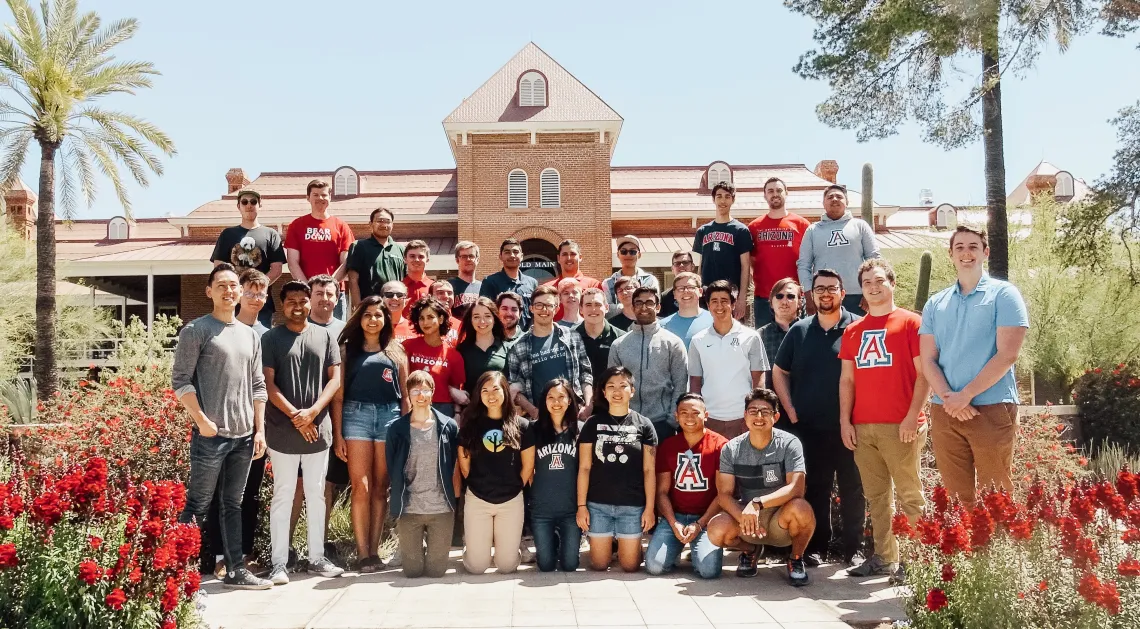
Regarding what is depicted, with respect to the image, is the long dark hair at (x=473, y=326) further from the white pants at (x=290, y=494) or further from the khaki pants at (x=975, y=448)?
the khaki pants at (x=975, y=448)

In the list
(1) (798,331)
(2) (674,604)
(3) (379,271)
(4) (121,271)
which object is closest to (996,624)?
(2) (674,604)

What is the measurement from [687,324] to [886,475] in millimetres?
2088

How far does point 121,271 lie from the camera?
2628 cm

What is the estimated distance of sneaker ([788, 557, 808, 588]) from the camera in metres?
5.85

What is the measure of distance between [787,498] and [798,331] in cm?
130

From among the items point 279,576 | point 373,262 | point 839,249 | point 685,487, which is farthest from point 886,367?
point 373,262

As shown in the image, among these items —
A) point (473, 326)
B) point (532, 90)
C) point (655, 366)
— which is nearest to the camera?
point (655, 366)

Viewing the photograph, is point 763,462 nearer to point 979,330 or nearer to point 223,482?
point 979,330

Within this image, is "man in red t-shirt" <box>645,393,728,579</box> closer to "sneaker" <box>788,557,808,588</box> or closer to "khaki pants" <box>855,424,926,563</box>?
"sneaker" <box>788,557,808,588</box>

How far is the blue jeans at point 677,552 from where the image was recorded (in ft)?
20.0

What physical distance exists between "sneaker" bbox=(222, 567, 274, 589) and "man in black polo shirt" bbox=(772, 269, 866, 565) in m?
3.99

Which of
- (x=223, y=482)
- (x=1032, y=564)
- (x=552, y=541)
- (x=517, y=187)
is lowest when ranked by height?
(x=552, y=541)

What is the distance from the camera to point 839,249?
7.71m

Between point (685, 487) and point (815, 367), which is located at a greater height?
point (815, 367)
